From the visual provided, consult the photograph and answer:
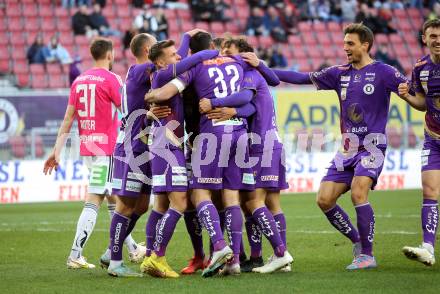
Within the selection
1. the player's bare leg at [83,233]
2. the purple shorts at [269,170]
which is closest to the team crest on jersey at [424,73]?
the purple shorts at [269,170]

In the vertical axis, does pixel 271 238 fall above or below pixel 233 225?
below

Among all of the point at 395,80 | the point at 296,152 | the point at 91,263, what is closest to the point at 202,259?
the point at 91,263

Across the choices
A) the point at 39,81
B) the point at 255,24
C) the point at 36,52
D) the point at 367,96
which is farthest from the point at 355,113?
the point at 255,24

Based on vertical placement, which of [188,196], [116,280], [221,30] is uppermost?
[221,30]

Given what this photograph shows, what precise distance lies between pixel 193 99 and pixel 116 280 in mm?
1859

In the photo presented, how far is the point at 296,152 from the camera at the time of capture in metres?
21.9

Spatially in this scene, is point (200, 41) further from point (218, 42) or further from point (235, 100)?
point (235, 100)

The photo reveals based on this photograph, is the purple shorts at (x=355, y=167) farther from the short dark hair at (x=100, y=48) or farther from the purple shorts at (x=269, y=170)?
the short dark hair at (x=100, y=48)

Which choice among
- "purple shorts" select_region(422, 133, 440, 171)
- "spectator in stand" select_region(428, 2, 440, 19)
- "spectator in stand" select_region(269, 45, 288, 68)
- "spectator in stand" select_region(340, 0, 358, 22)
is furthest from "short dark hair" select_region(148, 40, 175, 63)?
"spectator in stand" select_region(428, 2, 440, 19)

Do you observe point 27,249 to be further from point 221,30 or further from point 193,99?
point 221,30

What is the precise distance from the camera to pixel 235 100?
879 cm

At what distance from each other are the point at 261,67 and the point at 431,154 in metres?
1.90

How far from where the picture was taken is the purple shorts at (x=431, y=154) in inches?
365

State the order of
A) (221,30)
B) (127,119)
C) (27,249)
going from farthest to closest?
1. (221,30)
2. (27,249)
3. (127,119)
